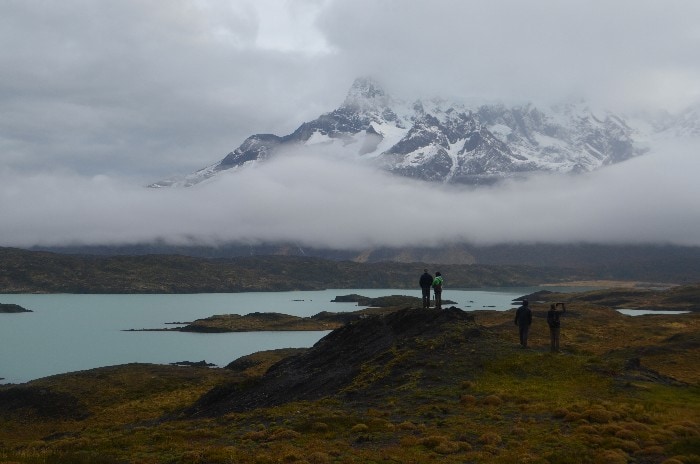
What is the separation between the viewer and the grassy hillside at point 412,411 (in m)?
26.8

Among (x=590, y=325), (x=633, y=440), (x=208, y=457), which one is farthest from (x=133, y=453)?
(x=590, y=325)

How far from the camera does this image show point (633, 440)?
26.9m

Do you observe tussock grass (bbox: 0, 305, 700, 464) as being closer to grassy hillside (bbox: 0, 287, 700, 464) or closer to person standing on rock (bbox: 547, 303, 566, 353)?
grassy hillside (bbox: 0, 287, 700, 464)

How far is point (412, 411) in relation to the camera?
116ft

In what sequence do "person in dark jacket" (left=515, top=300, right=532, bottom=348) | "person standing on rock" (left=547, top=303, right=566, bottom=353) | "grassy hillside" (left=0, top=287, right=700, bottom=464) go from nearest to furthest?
"grassy hillside" (left=0, top=287, right=700, bottom=464)
"person standing on rock" (left=547, top=303, right=566, bottom=353)
"person in dark jacket" (left=515, top=300, right=532, bottom=348)

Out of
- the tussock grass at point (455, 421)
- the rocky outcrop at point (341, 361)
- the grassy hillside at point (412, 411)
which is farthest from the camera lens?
the rocky outcrop at point (341, 361)

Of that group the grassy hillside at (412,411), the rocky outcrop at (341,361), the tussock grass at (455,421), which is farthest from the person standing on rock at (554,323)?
the rocky outcrop at (341,361)

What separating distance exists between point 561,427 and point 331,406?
1537 cm

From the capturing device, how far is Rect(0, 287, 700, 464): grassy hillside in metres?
26.8

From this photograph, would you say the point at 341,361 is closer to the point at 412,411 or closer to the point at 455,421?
the point at 412,411

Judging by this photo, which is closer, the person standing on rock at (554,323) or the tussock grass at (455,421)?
the tussock grass at (455,421)

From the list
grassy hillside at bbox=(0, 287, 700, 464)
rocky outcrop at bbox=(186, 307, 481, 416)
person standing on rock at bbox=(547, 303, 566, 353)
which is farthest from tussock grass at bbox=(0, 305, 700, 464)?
person standing on rock at bbox=(547, 303, 566, 353)

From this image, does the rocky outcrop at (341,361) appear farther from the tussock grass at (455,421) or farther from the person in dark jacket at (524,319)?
the person in dark jacket at (524,319)

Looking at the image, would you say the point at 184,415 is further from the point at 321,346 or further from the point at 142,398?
the point at 142,398
